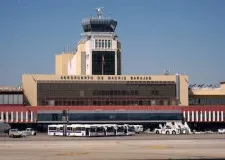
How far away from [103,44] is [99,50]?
267cm

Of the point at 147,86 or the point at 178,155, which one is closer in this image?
the point at 178,155

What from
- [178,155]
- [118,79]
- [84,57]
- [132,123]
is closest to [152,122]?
[132,123]

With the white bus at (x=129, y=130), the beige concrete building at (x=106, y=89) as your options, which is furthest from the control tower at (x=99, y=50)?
the white bus at (x=129, y=130)

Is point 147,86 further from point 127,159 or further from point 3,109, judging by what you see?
point 127,159

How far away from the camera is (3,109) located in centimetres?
16625

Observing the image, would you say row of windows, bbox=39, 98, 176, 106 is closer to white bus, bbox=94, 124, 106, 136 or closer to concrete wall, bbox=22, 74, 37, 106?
concrete wall, bbox=22, 74, 37, 106

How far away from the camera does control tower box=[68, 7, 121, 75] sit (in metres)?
184

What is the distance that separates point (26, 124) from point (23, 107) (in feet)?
17.9

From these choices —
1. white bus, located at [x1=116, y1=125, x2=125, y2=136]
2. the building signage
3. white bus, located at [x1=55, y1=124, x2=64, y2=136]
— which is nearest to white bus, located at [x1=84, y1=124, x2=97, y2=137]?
white bus, located at [x1=116, y1=125, x2=125, y2=136]

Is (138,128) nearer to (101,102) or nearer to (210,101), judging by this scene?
(101,102)

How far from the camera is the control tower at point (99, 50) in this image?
184m

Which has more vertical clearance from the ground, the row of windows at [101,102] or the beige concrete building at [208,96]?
the beige concrete building at [208,96]

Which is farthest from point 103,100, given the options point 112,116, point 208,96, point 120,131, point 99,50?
point 120,131

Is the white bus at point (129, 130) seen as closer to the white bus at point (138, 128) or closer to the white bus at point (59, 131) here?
the white bus at point (138, 128)
